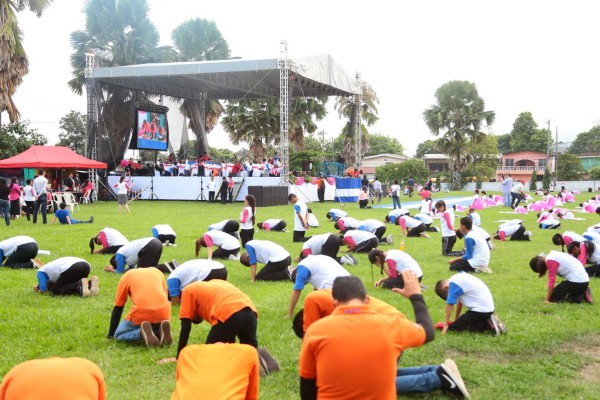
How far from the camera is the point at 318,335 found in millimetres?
3156

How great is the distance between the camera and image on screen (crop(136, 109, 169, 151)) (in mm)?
33406

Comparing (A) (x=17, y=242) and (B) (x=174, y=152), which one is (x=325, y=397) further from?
(B) (x=174, y=152)

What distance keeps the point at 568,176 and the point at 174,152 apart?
145 ft

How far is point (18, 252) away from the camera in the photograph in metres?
10.0

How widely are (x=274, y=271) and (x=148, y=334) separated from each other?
3835 mm

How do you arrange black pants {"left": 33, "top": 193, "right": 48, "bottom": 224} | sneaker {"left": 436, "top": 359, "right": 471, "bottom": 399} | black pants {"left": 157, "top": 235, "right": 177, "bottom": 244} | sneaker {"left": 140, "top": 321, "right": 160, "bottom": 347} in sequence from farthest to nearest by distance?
black pants {"left": 33, "top": 193, "right": 48, "bottom": 224}, black pants {"left": 157, "top": 235, "right": 177, "bottom": 244}, sneaker {"left": 140, "top": 321, "right": 160, "bottom": 347}, sneaker {"left": 436, "top": 359, "right": 471, "bottom": 399}

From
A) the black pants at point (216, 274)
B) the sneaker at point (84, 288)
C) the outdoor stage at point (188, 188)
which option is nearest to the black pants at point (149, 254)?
the sneaker at point (84, 288)

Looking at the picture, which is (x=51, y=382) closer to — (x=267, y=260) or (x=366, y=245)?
(x=267, y=260)

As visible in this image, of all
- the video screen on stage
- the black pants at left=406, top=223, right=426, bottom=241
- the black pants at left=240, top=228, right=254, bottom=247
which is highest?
the video screen on stage

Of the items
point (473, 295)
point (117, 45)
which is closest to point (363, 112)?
point (117, 45)

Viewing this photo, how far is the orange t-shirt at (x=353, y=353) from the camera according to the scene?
10.2 ft

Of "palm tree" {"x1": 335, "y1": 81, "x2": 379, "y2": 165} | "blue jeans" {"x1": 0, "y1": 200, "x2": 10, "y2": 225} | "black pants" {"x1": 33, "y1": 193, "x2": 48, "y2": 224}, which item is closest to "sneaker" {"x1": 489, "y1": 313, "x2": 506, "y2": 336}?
"blue jeans" {"x1": 0, "y1": 200, "x2": 10, "y2": 225}

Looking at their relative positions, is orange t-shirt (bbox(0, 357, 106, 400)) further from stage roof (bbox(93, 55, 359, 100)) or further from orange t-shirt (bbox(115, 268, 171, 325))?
stage roof (bbox(93, 55, 359, 100))

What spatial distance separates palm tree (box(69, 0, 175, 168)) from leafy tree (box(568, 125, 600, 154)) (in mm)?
67799
